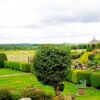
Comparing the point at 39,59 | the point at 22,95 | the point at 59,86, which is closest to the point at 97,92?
the point at 59,86

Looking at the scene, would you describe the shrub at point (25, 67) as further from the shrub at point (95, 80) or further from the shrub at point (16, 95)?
the shrub at point (16, 95)

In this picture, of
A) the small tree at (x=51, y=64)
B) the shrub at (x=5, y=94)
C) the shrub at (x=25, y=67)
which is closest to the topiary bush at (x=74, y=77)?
the small tree at (x=51, y=64)

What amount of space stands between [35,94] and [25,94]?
63 cm

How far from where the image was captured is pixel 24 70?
172 ft

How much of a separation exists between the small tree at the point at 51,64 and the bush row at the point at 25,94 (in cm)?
203

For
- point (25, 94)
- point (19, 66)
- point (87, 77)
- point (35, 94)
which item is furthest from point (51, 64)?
point (19, 66)

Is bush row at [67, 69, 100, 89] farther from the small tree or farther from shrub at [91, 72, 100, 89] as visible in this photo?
the small tree

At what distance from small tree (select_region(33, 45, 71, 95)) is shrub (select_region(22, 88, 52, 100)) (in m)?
1.86

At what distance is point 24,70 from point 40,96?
29385 millimetres

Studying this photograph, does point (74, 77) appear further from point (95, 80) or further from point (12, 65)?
point (12, 65)

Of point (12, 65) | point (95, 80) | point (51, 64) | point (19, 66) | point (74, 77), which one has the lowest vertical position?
point (12, 65)

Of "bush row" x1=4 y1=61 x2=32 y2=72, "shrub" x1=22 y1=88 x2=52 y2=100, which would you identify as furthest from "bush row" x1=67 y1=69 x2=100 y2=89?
"bush row" x1=4 y1=61 x2=32 y2=72

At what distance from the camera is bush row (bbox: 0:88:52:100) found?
2270cm

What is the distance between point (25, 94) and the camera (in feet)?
74.6
